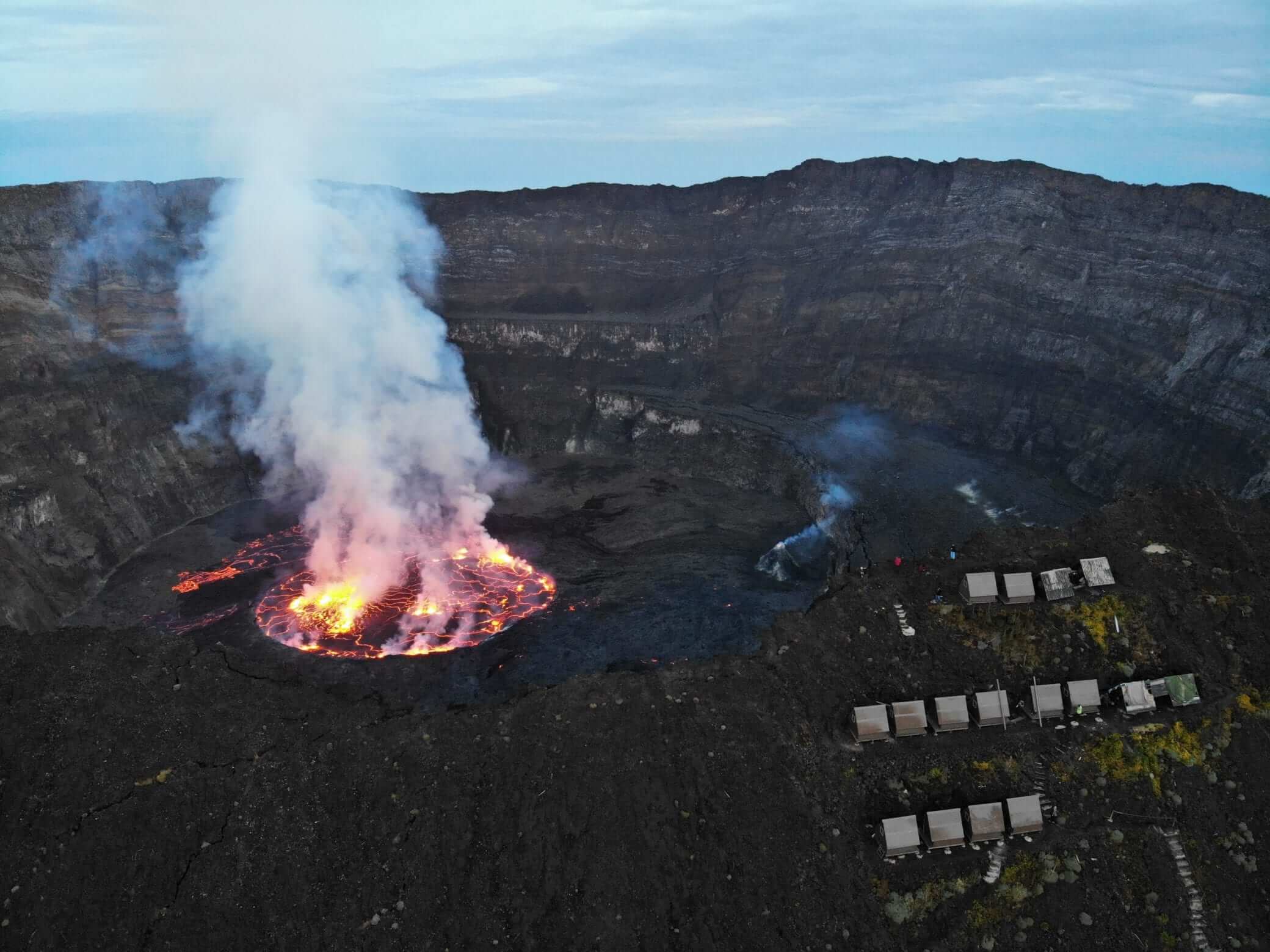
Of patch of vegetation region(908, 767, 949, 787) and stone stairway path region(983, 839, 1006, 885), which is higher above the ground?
patch of vegetation region(908, 767, 949, 787)

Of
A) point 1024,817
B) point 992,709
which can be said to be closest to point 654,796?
point 1024,817

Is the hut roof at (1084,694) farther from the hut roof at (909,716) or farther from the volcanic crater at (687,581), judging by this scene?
the hut roof at (909,716)

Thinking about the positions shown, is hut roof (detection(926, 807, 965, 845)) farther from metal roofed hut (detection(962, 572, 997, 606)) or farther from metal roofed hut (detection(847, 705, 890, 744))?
metal roofed hut (detection(962, 572, 997, 606))

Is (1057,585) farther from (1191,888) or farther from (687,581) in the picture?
(687,581)

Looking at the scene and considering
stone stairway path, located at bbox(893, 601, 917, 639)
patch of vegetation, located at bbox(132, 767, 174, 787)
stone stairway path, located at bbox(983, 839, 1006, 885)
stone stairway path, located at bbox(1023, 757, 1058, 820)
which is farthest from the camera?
stone stairway path, located at bbox(893, 601, 917, 639)

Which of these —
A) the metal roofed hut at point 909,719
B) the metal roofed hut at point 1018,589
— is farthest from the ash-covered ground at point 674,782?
the metal roofed hut at point 1018,589

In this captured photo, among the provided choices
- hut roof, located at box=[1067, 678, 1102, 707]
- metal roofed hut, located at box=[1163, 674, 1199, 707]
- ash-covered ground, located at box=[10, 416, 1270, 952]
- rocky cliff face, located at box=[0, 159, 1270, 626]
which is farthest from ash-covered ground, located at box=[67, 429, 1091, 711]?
metal roofed hut, located at box=[1163, 674, 1199, 707]
